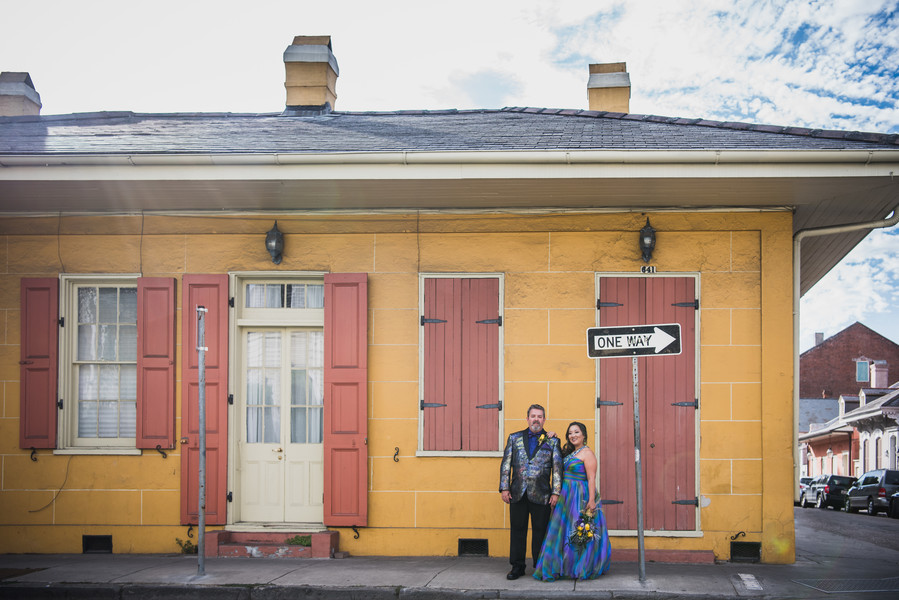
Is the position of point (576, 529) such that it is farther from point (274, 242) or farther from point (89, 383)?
point (89, 383)

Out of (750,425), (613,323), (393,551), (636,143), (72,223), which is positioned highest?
(636,143)

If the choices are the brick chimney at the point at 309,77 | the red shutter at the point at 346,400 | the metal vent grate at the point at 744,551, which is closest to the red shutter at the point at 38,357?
the red shutter at the point at 346,400

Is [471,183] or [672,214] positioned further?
[672,214]

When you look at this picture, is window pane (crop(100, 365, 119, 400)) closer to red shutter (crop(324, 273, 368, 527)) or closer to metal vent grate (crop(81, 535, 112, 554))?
metal vent grate (crop(81, 535, 112, 554))

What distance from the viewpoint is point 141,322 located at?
9.79 meters

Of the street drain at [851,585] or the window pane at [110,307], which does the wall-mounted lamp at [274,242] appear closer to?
the window pane at [110,307]

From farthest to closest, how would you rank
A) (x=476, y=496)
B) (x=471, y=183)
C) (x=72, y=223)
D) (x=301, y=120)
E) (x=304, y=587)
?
(x=301, y=120)
(x=72, y=223)
(x=476, y=496)
(x=471, y=183)
(x=304, y=587)

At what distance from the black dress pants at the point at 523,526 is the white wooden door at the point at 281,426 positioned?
2.41 meters

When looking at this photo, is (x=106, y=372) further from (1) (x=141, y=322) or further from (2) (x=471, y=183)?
(2) (x=471, y=183)

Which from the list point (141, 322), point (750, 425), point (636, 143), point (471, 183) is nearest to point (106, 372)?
point (141, 322)

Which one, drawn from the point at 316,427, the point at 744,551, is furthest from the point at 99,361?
the point at 744,551

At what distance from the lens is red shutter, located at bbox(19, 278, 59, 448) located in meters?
9.77

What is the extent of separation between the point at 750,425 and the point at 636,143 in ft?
10.5

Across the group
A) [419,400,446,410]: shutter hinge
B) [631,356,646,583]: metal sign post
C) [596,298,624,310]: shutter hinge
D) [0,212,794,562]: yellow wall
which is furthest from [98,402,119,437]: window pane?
[631,356,646,583]: metal sign post
